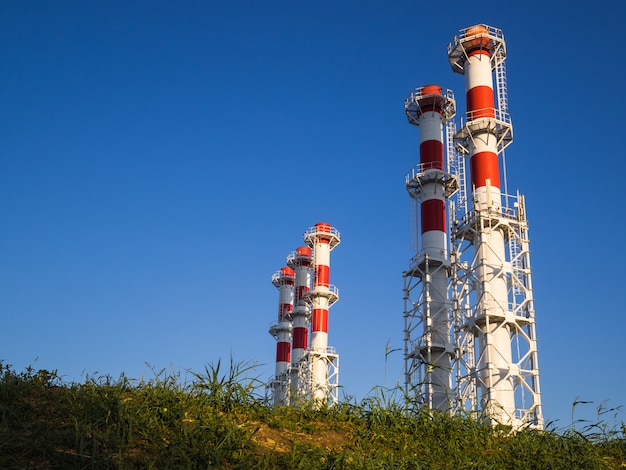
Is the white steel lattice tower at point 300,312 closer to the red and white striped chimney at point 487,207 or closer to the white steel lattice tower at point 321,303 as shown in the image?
the white steel lattice tower at point 321,303

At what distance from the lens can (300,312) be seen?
222ft

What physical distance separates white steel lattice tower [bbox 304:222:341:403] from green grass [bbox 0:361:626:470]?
4607cm

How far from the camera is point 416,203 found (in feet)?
152

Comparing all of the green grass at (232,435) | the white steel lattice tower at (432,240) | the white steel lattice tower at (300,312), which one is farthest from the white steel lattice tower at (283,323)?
the green grass at (232,435)

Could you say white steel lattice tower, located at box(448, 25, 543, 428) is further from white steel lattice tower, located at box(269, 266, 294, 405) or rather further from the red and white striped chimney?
white steel lattice tower, located at box(269, 266, 294, 405)

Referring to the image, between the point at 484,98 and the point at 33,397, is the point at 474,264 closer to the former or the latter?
the point at 484,98

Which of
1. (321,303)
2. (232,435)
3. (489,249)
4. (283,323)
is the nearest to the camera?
(232,435)

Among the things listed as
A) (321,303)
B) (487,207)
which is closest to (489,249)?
(487,207)

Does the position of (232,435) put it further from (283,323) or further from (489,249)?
(283,323)

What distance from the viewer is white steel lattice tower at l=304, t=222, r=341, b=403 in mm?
57844

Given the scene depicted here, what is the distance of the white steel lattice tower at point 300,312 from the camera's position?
63.9 meters

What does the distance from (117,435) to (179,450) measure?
2.35 feet

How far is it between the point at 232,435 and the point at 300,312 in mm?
60672

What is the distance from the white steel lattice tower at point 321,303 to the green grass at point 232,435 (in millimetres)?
46072
